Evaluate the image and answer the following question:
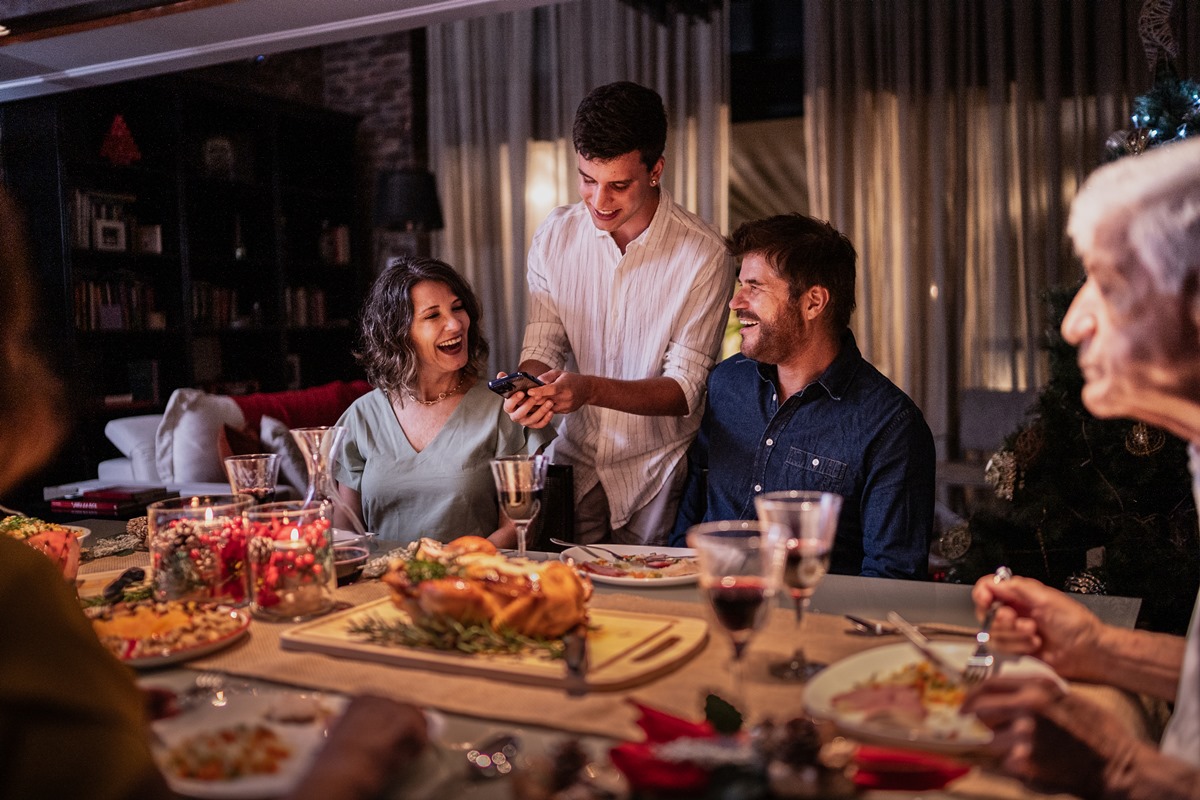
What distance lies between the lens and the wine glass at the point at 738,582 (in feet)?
3.77

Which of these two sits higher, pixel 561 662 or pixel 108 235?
pixel 108 235

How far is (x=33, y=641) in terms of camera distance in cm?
99

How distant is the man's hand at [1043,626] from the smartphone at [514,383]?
4.28ft

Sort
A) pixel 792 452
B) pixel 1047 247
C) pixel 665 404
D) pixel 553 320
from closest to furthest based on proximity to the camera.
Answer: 1. pixel 792 452
2. pixel 665 404
3. pixel 553 320
4. pixel 1047 247

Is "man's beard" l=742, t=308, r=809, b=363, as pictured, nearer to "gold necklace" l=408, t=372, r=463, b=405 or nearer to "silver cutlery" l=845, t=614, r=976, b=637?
"gold necklace" l=408, t=372, r=463, b=405

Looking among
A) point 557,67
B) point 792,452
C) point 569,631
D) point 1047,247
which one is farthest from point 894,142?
point 569,631

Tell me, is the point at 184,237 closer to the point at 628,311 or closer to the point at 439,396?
the point at 439,396

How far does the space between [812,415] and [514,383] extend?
2.41 feet

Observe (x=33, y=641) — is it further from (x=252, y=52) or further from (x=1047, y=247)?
(x=1047, y=247)

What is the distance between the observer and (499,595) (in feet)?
4.75

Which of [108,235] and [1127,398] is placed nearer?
[1127,398]

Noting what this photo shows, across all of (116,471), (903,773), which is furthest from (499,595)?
(116,471)

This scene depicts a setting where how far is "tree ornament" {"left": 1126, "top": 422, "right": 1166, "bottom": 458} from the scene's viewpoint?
3.20m

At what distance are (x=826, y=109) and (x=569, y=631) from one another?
577 centimetres
